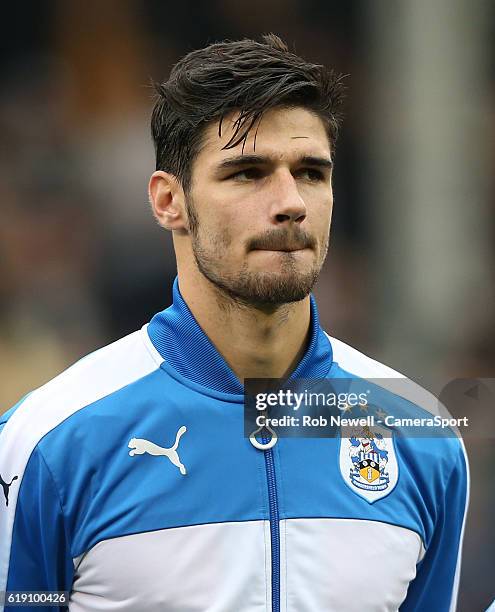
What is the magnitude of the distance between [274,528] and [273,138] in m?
0.94

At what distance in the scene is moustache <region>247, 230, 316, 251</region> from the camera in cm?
263

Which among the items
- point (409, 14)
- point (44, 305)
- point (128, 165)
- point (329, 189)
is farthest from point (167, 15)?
point (329, 189)

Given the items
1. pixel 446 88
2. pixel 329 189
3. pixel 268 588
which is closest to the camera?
pixel 268 588

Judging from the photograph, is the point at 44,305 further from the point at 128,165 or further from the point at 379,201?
the point at 379,201

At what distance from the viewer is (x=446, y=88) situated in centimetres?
616

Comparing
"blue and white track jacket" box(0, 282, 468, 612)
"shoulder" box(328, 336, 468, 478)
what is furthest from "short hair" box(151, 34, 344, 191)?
"shoulder" box(328, 336, 468, 478)

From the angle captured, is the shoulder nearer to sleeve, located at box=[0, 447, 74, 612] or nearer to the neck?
the neck

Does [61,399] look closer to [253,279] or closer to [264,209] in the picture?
[253,279]

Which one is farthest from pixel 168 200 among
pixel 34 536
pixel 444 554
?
pixel 444 554

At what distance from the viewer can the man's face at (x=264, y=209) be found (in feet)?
8.67

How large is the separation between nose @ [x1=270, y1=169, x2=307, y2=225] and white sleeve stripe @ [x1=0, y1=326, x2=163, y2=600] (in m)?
0.50

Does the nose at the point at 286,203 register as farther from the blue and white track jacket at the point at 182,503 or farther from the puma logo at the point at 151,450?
the puma logo at the point at 151,450

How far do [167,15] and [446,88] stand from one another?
1614 millimetres

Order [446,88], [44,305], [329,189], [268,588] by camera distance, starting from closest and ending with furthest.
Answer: [268,588] → [329,189] → [44,305] → [446,88]
